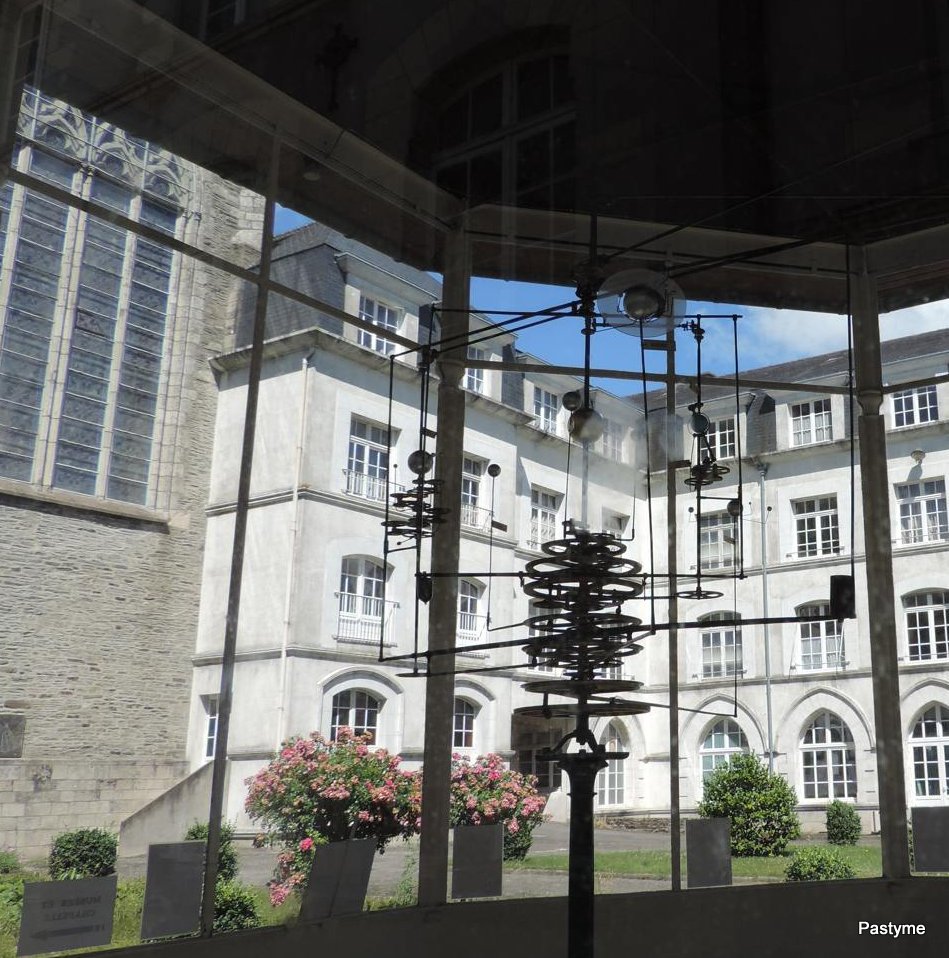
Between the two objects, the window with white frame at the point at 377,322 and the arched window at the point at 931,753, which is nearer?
the window with white frame at the point at 377,322

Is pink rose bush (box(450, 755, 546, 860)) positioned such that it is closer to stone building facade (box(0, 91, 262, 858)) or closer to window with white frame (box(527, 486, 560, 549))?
window with white frame (box(527, 486, 560, 549))

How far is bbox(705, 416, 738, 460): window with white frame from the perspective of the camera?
4.98 m

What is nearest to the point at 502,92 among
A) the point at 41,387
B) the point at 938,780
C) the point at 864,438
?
the point at 41,387

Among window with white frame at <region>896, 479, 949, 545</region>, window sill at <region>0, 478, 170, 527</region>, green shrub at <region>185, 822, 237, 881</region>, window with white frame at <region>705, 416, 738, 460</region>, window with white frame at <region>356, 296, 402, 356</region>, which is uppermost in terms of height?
window with white frame at <region>356, 296, 402, 356</region>

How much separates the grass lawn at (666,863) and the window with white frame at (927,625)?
90 centimetres

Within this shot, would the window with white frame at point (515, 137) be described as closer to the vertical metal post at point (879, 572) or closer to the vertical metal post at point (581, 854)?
the vertical metal post at point (879, 572)

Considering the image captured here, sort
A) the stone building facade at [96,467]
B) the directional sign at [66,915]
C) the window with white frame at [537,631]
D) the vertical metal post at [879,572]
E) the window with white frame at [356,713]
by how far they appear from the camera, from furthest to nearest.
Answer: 1. the vertical metal post at [879,572]
2. the window with white frame at [356,713]
3. the stone building facade at [96,467]
4. the directional sign at [66,915]
5. the window with white frame at [537,631]

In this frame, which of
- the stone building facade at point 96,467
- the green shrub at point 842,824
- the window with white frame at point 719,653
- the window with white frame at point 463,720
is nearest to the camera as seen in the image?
the stone building facade at point 96,467

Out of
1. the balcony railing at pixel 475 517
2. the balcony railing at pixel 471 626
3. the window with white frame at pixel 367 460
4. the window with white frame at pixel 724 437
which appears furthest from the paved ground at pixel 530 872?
the window with white frame at pixel 724 437

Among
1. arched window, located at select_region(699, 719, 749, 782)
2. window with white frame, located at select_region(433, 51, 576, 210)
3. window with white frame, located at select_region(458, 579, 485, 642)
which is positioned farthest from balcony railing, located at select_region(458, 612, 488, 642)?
window with white frame, located at select_region(433, 51, 576, 210)

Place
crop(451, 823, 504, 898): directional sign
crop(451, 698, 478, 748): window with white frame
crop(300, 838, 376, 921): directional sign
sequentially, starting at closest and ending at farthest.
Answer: crop(300, 838, 376, 921): directional sign
crop(451, 823, 504, 898): directional sign
crop(451, 698, 478, 748): window with white frame

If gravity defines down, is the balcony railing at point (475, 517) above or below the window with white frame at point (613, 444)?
below

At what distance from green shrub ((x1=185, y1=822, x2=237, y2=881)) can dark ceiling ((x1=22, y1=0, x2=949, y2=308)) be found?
2.32 meters

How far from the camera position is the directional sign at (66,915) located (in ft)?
9.98
